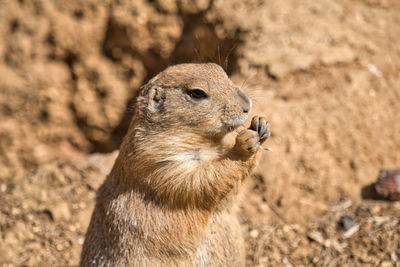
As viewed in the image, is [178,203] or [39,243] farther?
[39,243]

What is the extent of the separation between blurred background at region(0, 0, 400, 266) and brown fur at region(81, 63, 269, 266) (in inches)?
36.0

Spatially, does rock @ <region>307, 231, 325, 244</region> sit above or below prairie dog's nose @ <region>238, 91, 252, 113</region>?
below

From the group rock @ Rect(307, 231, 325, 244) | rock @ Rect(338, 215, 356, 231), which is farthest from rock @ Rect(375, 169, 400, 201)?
rock @ Rect(307, 231, 325, 244)

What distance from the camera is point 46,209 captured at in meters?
5.24

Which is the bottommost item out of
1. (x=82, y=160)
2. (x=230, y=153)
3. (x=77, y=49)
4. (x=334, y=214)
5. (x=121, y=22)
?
(x=82, y=160)

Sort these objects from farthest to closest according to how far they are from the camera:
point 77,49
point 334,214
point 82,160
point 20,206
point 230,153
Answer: point 77,49 < point 82,160 < point 20,206 < point 334,214 < point 230,153

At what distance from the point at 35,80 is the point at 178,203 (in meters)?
4.11

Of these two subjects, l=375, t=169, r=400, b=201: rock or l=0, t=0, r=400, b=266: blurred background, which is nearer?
l=375, t=169, r=400, b=201: rock

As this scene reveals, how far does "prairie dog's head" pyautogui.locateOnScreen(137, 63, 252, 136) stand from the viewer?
3.20m

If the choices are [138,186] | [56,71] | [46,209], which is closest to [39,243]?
[46,209]

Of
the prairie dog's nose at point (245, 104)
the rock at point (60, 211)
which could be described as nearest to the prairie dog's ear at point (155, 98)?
the prairie dog's nose at point (245, 104)

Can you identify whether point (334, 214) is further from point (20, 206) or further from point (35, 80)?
point (35, 80)

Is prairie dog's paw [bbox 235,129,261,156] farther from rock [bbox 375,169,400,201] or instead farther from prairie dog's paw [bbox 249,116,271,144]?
rock [bbox 375,169,400,201]

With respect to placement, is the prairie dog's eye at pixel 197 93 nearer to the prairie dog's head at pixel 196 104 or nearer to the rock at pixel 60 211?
the prairie dog's head at pixel 196 104
